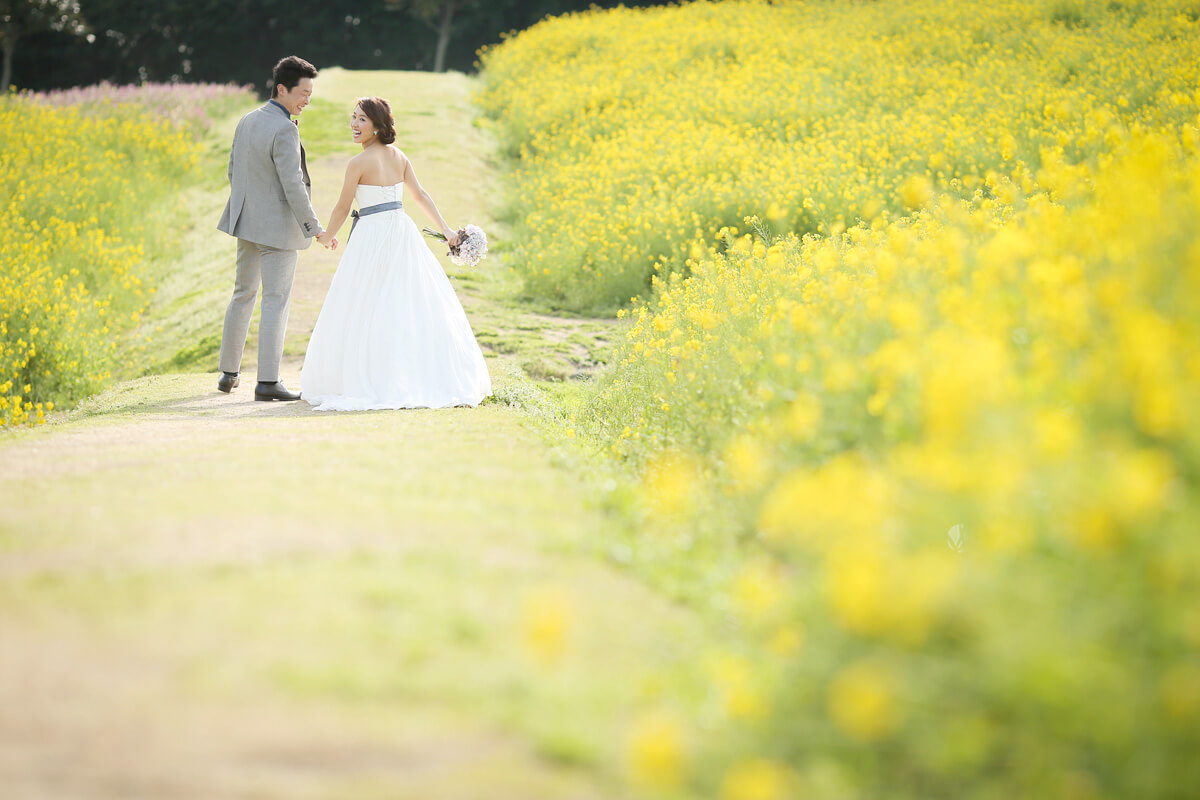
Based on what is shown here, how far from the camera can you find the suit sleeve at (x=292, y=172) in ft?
20.6

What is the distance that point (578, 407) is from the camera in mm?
6258

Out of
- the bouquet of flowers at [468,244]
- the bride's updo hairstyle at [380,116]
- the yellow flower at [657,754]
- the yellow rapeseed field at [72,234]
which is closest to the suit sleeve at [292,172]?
the bride's updo hairstyle at [380,116]

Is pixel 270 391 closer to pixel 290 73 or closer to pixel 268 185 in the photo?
pixel 268 185

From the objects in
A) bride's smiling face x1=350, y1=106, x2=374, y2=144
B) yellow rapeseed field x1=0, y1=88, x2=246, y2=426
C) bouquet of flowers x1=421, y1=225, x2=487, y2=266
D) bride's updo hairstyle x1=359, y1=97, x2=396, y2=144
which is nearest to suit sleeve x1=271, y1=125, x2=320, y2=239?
bride's smiling face x1=350, y1=106, x2=374, y2=144

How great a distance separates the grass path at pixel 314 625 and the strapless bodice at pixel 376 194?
2.45 meters

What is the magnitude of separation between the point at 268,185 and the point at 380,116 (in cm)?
94

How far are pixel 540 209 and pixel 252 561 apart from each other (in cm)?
965

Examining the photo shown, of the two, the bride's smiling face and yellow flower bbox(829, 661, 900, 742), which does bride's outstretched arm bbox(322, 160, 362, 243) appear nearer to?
the bride's smiling face

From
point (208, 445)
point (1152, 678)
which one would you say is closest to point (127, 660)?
point (1152, 678)

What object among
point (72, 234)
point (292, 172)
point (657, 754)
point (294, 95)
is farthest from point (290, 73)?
point (657, 754)

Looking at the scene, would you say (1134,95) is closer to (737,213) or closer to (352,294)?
(737,213)

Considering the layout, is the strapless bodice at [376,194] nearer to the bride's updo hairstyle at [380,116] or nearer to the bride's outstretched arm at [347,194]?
the bride's outstretched arm at [347,194]

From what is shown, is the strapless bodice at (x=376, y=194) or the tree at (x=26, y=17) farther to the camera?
the tree at (x=26, y=17)

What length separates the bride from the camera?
20.0 feet
